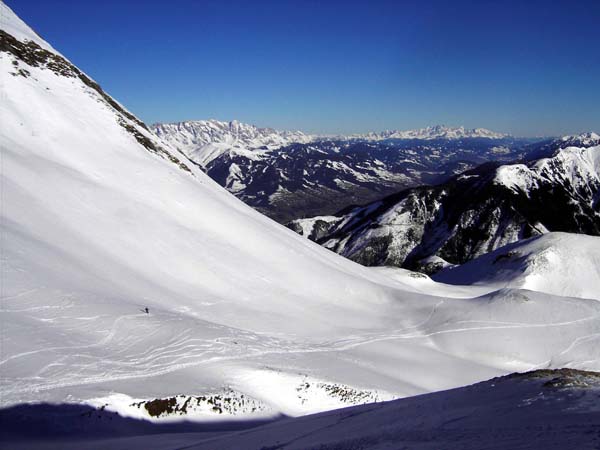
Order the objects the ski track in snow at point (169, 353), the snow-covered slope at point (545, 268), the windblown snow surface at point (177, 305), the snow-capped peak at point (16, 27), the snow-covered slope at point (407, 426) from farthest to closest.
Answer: the snow-covered slope at point (545, 268)
the snow-capped peak at point (16, 27)
the windblown snow surface at point (177, 305)
the ski track in snow at point (169, 353)
the snow-covered slope at point (407, 426)

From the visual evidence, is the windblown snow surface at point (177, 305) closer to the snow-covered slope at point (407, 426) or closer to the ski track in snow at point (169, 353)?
the ski track in snow at point (169, 353)

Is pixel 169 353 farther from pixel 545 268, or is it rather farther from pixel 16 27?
pixel 545 268

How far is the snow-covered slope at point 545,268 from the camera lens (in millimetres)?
71812

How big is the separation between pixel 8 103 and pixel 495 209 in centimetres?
19047

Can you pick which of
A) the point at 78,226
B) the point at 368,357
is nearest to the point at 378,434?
the point at 368,357

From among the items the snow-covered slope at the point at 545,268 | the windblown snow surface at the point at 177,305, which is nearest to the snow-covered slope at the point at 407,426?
the windblown snow surface at the point at 177,305

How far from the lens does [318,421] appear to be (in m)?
14.6

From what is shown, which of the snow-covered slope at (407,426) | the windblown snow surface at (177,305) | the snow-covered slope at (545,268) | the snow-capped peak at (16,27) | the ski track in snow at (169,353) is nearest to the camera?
the snow-covered slope at (407,426)

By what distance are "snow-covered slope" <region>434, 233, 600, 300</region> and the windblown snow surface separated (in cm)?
2422

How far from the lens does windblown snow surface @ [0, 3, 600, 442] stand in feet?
58.7

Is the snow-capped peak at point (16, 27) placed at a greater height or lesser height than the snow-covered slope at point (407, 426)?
greater

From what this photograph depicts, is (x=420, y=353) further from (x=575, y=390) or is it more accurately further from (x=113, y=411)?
(x=113, y=411)

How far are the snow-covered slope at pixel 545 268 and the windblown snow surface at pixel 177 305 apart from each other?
24.2 meters

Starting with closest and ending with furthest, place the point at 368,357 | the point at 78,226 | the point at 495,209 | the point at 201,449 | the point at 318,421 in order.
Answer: the point at 201,449 < the point at 318,421 < the point at 368,357 < the point at 78,226 < the point at 495,209
